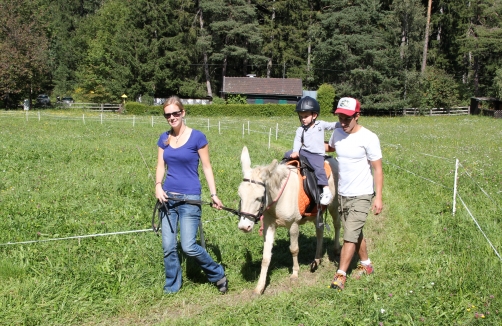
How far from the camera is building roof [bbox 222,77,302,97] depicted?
170ft

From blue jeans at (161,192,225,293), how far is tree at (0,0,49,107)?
1852 inches

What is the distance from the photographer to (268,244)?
16.4ft

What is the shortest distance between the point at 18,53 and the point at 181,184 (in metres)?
48.7

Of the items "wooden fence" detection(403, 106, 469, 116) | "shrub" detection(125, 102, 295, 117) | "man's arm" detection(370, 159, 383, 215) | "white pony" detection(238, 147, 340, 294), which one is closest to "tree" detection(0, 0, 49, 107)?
"shrub" detection(125, 102, 295, 117)

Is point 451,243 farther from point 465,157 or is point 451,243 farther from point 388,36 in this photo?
point 388,36

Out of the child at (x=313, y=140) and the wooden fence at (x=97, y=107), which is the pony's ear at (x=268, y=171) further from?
the wooden fence at (x=97, y=107)

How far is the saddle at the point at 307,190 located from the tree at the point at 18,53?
155 ft

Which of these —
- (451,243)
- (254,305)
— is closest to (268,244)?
(254,305)

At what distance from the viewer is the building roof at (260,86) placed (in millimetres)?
51844

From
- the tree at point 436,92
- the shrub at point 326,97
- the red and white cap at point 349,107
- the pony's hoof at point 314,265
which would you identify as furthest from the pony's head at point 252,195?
the tree at point 436,92

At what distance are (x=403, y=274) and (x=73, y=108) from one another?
48918 millimetres

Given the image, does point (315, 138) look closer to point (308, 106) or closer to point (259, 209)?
point (308, 106)

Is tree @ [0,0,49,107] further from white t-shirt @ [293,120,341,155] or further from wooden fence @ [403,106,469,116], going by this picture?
A: white t-shirt @ [293,120,341,155]

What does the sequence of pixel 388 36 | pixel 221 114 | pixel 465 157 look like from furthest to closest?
1. pixel 388 36
2. pixel 221 114
3. pixel 465 157
